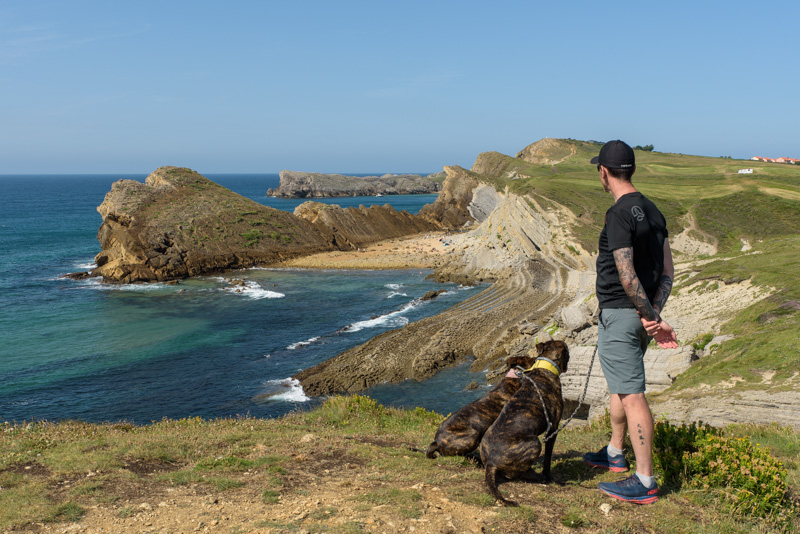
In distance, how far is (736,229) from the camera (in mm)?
39750

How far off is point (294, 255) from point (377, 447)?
5840 centimetres

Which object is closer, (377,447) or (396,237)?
(377,447)

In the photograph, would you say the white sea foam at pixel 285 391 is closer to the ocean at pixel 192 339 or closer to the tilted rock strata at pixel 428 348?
the ocean at pixel 192 339

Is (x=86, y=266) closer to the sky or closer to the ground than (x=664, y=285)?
closer to the ground

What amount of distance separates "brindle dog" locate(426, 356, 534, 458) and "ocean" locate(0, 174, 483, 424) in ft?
48.2

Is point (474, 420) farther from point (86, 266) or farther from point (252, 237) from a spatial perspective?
point (86, 266)

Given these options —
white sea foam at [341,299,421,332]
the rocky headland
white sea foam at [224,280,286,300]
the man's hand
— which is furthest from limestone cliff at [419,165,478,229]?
the man's hand

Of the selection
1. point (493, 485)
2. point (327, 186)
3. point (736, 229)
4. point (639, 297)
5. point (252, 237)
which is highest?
point (327, 186)

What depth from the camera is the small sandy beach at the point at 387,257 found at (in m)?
Answer: 59.8

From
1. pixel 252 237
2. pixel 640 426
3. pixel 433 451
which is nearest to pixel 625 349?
pixel 640 426

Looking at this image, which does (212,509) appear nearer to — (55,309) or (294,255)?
(55,309)

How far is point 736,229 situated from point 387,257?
36.0 metres

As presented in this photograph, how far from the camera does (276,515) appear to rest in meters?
5.49

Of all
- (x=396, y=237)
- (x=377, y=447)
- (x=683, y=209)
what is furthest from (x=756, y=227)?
(x=396, y=237)
